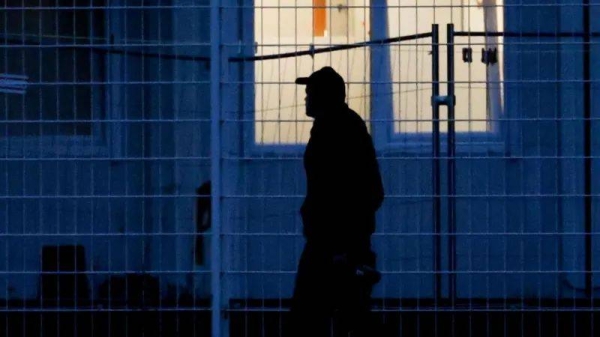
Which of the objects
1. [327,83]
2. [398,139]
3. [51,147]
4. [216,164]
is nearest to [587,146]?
[398,139]

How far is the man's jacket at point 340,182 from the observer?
21.2 ft

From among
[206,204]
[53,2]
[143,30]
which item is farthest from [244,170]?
[53,2]

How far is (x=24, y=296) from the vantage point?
25.6 feet

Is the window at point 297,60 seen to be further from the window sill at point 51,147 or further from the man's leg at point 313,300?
the man's leg at point 313,300

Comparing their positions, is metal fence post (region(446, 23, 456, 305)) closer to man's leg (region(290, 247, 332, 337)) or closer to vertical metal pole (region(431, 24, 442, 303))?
vertical metal pole (region(431, 24, 442, 303))

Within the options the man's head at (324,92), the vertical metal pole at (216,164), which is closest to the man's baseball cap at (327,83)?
the man's head at (324,92)

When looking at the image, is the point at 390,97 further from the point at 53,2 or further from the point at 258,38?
the point at 53,2

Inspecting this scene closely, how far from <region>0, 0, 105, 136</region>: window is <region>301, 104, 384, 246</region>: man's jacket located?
2083 mm

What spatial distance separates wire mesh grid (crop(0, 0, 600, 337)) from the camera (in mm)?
7938

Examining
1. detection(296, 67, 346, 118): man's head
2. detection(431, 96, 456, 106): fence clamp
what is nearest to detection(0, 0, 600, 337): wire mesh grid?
detection(431, 96, 456, 106): fence clamp

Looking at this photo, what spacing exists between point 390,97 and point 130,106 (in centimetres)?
143

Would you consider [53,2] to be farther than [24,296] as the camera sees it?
Yes

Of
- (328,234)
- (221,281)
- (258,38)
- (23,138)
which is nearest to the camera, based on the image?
(328,234)

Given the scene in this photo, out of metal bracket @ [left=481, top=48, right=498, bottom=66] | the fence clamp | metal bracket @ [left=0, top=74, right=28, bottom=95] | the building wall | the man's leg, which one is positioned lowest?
the man's leg
